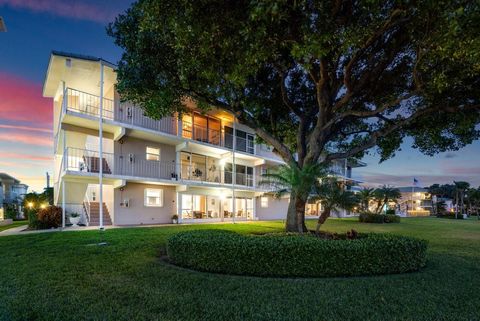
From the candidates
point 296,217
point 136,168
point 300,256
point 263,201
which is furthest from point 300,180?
point 263,201

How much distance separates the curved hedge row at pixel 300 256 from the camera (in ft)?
20.5

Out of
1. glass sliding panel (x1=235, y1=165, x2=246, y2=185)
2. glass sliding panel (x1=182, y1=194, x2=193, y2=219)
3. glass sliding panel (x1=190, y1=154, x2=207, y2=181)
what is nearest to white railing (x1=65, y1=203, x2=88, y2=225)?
glass sliding panel (x1=182, y1=194, x2=193, y2=219)

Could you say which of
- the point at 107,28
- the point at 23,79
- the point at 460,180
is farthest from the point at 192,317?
the point at 460,180

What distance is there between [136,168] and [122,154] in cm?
126

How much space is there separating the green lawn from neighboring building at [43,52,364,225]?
927 cm

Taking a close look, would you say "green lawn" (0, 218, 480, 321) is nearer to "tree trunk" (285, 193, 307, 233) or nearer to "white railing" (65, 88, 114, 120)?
"tree trunk" (285, 193, 307, 233)

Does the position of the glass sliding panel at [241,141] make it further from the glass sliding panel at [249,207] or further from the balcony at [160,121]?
the glass sliding panel at [249,207]

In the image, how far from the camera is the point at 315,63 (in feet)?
34.2

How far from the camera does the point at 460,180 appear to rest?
6300 cm

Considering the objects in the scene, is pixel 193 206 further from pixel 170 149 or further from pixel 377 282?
pixel 377 282

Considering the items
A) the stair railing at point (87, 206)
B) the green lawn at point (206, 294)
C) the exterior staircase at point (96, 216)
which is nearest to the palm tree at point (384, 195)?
the green lawn at point (206, 294)

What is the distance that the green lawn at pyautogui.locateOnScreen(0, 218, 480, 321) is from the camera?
13.5ft

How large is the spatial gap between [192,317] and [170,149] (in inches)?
686

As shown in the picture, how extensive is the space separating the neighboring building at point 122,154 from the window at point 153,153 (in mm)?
71
